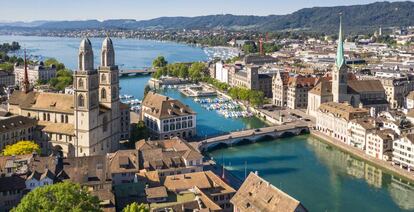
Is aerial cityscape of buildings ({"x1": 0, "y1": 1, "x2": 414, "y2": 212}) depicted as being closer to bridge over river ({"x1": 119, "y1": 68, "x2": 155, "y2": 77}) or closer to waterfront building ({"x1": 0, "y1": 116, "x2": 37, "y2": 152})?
waterfront building ({"x1": 0, "y1": 116, "x2": 37, "y2": 152})

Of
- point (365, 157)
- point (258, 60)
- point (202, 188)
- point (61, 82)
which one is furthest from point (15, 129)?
point (258, 60)

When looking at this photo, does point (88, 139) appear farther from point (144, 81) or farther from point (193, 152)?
point (144, 81)

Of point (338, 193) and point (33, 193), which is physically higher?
point (33, 193)

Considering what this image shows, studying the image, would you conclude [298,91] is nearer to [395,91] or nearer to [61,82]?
[395,91]

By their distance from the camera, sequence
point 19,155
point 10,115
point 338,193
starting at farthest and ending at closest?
point 10,115, point 338,193, point 19,155

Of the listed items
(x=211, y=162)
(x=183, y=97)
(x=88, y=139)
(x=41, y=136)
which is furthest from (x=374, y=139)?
(x=183, y=97)

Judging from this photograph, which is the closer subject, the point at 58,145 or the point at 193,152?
→ the point at 193,152
